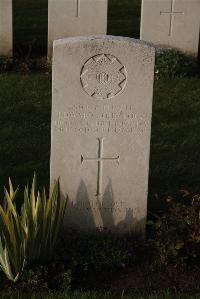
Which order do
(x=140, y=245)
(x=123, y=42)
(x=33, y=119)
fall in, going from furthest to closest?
1. (x=33, y=119)
2. (x=140, y=245)
3. (x=123, y=42)

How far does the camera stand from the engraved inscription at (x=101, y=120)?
627 cm

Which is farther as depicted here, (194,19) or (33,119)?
(194,19)

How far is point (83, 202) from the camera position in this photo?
21.4 feet

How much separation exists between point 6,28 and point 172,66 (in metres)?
2.50

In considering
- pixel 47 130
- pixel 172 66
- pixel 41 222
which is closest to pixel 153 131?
pixel 47 130

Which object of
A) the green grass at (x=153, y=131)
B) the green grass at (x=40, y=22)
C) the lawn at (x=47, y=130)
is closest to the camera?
the lawn at (x=47, y=130)

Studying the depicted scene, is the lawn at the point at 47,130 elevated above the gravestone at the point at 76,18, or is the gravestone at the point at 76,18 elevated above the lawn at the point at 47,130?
→ the gravestone at the point at 76,18

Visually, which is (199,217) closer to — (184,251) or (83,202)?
(184,251)

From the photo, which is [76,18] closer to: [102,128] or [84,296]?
[102,128]

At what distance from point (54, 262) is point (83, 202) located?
661 mm

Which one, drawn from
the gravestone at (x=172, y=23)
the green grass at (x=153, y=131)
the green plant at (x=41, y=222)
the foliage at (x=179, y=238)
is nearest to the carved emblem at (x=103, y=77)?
the green plant at (x=41, y=222)

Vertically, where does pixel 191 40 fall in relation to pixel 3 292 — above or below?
above

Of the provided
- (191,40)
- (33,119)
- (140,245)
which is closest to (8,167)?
(33,119)

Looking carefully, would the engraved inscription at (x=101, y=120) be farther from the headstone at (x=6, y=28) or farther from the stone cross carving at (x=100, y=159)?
the headstone at (x=6, y=28)
